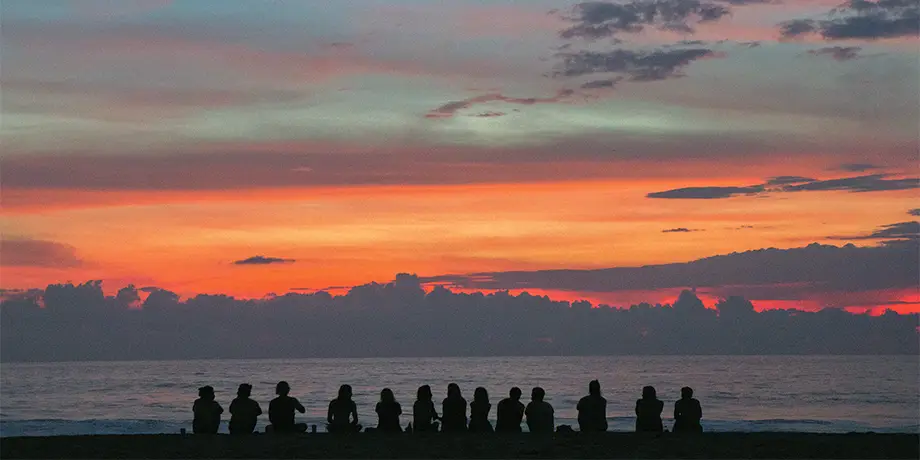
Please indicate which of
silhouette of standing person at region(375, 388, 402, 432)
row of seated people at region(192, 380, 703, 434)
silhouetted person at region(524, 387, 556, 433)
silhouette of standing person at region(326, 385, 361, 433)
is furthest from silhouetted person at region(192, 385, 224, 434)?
silhouetted person at region(524, 387, 556, 433)

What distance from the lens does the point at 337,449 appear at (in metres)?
16.4

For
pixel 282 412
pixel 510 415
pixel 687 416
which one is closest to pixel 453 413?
pixel 510 415

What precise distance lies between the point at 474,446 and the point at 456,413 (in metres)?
3.22

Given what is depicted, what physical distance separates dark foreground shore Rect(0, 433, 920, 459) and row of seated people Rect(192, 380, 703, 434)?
1.23 metres

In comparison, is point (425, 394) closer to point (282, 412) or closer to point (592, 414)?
point (282, 412)

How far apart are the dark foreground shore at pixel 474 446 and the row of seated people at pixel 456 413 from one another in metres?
1.23

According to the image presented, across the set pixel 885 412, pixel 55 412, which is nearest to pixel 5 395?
pixel 55 412

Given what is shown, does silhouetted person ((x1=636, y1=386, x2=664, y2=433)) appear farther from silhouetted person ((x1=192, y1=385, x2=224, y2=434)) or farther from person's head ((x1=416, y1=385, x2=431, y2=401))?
silhouetted person ((x1=192, y1=385, x2=224, y2=434))

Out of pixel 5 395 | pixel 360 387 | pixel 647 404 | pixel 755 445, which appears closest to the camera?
pixel 755 445

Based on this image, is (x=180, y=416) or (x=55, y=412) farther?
(x=55, y=412)

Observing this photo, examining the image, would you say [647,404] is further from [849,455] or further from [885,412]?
[885,412]

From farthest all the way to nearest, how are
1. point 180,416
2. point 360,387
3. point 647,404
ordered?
point 360,387 → point 180,416 → point 647,404

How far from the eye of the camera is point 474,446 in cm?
1688

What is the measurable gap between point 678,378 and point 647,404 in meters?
92.0
